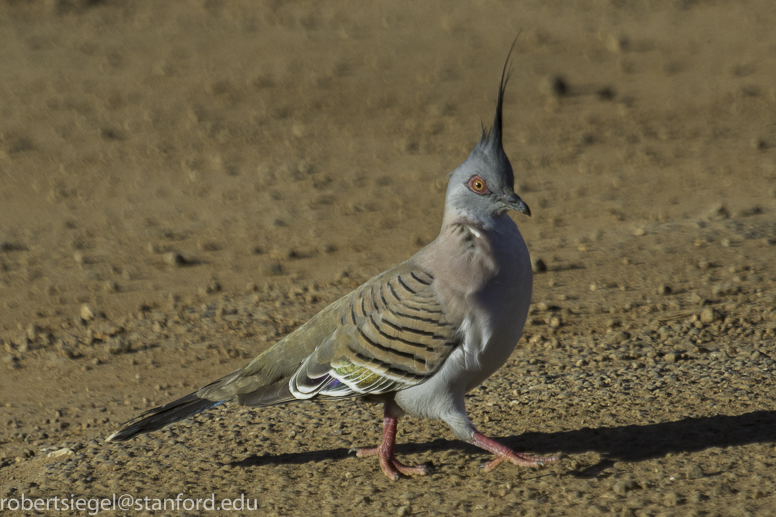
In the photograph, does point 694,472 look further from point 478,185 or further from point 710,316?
point 710,316

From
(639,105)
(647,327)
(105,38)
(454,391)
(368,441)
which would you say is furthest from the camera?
(105,38)

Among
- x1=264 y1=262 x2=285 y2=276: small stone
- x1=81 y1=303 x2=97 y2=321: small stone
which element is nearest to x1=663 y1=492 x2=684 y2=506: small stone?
x1=264 y1=262 x2=285 y2=276: small stone

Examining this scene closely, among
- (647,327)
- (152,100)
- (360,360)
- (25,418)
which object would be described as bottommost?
(25,418)

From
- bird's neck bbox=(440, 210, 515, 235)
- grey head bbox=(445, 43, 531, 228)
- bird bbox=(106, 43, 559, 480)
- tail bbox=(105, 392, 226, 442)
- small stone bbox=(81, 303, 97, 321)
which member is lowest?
small stone bbox=(81, 303, 97, 321)

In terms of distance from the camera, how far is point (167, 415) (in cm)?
455

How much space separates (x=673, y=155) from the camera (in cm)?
1084

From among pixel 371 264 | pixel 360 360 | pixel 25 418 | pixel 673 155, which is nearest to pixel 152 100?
pixel 371 264

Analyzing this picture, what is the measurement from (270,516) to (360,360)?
0.81 metres

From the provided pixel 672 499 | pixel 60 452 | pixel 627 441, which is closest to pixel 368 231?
pixel 60 452

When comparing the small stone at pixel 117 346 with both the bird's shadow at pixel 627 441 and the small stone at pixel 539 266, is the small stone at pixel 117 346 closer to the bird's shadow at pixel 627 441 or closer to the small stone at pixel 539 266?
the bird's shadow at pixel 627 441

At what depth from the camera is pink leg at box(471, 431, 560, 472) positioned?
428cm

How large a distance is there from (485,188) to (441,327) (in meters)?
0.67

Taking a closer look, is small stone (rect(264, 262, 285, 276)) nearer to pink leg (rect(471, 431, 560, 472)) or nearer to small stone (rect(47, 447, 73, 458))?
small stone (rect(47, 447, 73, 458))

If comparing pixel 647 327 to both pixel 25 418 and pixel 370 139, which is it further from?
pixel 370 139
